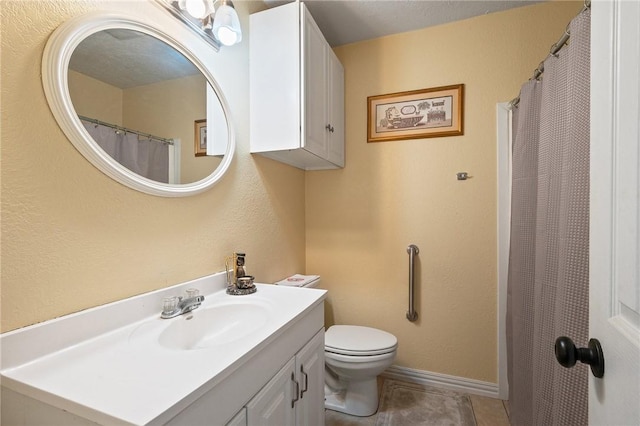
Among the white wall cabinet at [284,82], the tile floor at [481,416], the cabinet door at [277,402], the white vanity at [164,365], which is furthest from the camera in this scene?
the tile floor at [481,416]

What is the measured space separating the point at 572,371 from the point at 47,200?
1.54 m

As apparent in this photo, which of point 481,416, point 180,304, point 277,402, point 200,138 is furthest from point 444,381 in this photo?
point 200,138

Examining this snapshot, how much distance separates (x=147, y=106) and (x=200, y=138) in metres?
0.24

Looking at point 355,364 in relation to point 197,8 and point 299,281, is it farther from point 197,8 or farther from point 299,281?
point 197,8

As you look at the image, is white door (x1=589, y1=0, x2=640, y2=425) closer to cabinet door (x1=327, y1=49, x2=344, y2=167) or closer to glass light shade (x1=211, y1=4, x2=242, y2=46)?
glass light shade (x1=211, y1=4, x2=242, y2=46)

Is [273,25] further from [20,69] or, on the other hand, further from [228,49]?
[20,69]

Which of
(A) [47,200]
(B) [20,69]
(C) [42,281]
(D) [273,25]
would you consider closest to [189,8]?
(D) [273,25]

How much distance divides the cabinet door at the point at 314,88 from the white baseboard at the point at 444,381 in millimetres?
1608

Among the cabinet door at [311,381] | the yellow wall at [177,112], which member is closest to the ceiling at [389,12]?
the yellow wall at [177,112]

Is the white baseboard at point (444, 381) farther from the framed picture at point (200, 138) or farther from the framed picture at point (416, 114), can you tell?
the framed picture at point (200, 138)

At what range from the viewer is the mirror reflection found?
83 centimetres

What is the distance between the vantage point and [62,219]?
0.74 m

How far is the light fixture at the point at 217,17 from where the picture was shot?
1074 mm

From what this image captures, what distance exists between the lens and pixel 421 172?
189 centimetres
